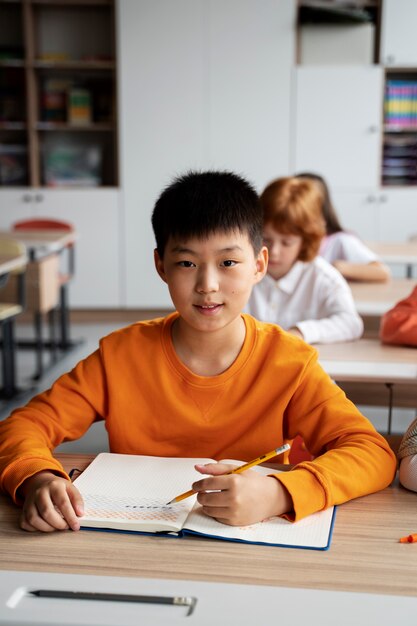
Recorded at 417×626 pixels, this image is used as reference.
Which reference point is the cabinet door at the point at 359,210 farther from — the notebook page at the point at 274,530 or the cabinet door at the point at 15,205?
the notebook page at the point at 274,530

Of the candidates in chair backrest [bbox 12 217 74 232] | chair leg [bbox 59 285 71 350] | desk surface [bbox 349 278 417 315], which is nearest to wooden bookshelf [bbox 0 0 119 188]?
chair backrest [bbox 12 217 74 232]

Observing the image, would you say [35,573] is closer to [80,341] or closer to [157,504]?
[157,504]

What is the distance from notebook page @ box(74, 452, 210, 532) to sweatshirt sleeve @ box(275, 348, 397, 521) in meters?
0.15

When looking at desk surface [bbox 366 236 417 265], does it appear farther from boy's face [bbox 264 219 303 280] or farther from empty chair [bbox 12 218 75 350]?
empty chair [bbox 12 218 75 350]

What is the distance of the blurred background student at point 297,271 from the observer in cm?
252

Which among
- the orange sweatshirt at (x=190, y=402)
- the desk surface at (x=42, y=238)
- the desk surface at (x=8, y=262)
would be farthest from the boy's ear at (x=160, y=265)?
the desk surface at (x=42, y=238)

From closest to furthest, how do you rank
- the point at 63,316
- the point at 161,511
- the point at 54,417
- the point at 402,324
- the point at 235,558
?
the point at 235,558 → the point at 161,511 → the point at 54,417 → the point at 402,324 → the point at 63,316

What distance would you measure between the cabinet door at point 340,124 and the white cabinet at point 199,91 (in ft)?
0.42

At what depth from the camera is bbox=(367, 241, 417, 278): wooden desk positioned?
13.0 ft

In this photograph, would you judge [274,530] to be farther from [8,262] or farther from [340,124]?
[340,124]

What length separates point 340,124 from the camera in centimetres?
576

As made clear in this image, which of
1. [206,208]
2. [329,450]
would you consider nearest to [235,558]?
[329,450]

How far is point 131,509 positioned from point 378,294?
2234 mm

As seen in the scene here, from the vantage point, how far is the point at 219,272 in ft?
4.15
